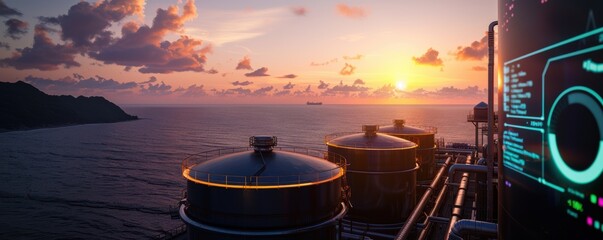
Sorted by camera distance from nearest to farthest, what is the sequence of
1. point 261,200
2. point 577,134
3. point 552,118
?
1. point 577,134
2. point 552,118
3. point 261,200

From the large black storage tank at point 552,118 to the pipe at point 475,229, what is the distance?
5407 millimetres

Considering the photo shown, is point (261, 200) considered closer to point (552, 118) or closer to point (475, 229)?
point (475, 229)

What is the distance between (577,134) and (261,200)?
1266 cm

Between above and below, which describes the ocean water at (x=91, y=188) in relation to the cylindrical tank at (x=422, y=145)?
below

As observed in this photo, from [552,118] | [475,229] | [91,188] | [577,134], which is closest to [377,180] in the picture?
[475,229]

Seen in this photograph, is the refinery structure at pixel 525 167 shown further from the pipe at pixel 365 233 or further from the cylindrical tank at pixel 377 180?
the cylindrical tank at pixel 377 180

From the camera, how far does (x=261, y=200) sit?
1590cm

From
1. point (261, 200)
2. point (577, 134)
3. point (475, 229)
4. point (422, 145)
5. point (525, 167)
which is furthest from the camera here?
point (422, 145)

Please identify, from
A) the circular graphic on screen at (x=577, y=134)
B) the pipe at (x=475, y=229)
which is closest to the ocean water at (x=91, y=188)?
the pipe at (x=475, y=229)

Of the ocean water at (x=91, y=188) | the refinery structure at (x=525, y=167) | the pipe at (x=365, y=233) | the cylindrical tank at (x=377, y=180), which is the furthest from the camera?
the ocean water at (x=91, y=188)

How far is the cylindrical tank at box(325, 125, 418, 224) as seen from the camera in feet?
94.8

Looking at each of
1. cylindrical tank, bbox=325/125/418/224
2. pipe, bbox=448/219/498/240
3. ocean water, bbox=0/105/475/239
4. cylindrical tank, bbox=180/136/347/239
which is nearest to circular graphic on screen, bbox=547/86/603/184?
pipe, bbox=448/219/498/240

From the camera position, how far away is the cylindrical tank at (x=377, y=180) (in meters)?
28.9

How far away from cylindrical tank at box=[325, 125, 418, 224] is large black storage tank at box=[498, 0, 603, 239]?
20.9m
